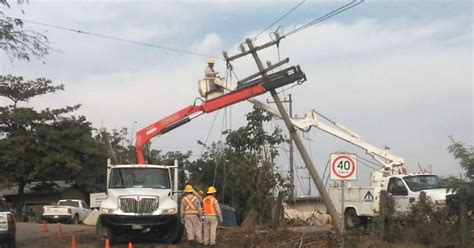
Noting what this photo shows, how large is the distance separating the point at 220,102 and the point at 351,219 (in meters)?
8.14

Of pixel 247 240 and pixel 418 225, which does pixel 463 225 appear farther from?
pixel 247 240

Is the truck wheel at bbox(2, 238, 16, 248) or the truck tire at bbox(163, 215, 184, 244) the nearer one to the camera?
the truck wheel at bbox(2, 238, 16, 248)

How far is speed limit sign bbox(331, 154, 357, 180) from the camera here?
15.0 metres

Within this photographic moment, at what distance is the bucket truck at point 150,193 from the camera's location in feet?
60.6

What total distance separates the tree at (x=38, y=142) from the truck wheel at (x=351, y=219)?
28599 millimetres

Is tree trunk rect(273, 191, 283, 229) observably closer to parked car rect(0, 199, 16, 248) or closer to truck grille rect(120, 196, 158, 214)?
truck grille rect(120, 196, 158, 214)

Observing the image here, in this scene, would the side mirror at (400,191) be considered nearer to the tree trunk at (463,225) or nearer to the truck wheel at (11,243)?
the tree trunk at (463,225)

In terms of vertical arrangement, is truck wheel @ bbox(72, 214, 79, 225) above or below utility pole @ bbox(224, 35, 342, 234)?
below

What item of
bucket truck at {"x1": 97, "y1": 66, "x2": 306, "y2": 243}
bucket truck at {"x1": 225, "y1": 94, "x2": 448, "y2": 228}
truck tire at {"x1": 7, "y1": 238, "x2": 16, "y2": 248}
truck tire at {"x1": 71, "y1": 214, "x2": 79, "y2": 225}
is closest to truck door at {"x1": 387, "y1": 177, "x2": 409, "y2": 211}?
bucket truck at {"x1": 225, "y1": 94, "x2": 448, "y2": 228}

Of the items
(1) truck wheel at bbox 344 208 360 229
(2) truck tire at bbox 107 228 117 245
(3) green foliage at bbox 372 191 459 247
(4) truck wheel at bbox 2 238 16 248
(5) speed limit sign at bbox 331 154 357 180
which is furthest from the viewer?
(1) truck wheel at bbox 344 208 360 229

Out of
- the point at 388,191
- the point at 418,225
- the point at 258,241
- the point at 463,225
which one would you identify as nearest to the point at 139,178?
the point at 258,241

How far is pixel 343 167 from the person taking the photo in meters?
15.0

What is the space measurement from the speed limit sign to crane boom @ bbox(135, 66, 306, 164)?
599 centimetres

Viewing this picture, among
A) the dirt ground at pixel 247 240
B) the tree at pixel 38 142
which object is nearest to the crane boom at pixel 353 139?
the dirt ground at pixel 247 240
